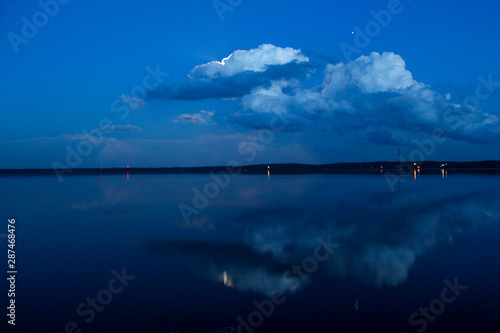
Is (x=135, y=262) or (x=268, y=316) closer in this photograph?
(x=268, y=316)

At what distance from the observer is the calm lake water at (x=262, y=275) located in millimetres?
7906

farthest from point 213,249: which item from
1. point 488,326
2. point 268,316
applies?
point 488,326

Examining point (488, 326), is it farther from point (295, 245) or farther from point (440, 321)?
point (295, 245)

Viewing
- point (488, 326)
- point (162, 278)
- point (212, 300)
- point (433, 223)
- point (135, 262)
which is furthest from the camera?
point (433, 223)

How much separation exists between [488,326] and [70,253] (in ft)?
42.6

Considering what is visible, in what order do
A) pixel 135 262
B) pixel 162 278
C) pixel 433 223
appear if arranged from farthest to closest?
1. pixel 433 223
2. pixel 135 262
3. pixel 162 278

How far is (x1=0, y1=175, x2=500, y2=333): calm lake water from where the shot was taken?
7.91 m

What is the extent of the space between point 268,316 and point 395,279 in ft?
13.5

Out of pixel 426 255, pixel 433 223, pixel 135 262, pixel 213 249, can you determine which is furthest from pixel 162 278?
pixel 433 223

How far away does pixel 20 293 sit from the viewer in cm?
960

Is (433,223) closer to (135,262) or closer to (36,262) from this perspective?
(135,262)

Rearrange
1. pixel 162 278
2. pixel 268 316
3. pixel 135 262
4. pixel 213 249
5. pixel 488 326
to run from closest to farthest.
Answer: pixel 488 326 < pixel 268 316 < pixel 162 278 < pixel 135 262 < pixel 213 249

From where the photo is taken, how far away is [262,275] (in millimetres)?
10469

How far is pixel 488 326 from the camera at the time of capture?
7422 millimetres
